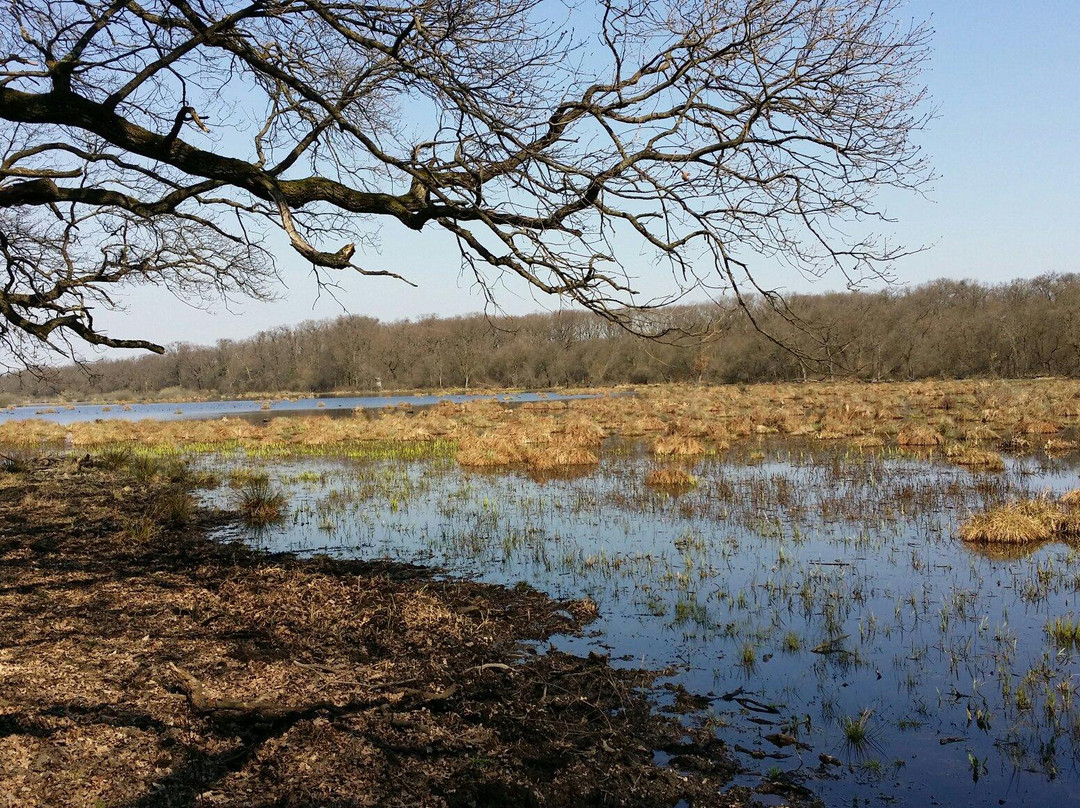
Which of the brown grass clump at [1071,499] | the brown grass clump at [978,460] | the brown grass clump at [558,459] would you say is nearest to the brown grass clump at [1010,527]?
the brown grass clump at [1071,499]

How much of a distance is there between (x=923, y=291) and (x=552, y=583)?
321 ft

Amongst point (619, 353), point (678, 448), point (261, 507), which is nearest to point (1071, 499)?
point (678, 448)

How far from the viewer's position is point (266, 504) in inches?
528

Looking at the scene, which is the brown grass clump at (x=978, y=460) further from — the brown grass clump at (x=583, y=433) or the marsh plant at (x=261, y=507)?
the marsh plant at (x=261, y=507)

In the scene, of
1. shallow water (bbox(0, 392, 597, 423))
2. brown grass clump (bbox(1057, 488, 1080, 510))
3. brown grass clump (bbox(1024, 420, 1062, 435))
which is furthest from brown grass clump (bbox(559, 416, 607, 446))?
shallow water (bbox(0, 392, 597, 423))

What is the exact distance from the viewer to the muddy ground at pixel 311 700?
3732 mm

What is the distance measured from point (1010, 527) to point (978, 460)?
7690 mm

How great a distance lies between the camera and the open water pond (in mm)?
4699

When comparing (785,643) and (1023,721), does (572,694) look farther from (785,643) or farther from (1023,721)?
(1023,721)

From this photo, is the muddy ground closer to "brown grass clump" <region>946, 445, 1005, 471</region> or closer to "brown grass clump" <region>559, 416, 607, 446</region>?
"brown grass clump" <region>946, 445, 1005, 471</region>

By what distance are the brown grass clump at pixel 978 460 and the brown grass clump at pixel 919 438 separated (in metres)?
3.06

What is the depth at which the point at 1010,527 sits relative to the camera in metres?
10.0

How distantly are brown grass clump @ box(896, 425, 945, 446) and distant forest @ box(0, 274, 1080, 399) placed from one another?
11.6m

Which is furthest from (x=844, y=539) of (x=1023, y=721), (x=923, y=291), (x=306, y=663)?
(x=923, y=291)
